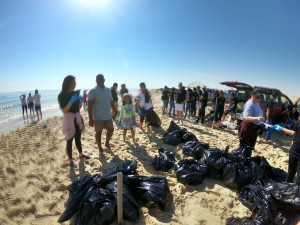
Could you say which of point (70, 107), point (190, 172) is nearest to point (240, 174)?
point (190, 172)

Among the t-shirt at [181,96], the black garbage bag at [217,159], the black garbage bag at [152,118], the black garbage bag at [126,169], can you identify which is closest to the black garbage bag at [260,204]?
the black garbage bag at [217,159]

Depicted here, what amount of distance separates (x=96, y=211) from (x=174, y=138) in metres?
3.67

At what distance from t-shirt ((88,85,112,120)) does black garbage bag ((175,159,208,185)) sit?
6.46 feet

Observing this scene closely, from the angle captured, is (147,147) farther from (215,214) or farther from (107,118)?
(215,214)

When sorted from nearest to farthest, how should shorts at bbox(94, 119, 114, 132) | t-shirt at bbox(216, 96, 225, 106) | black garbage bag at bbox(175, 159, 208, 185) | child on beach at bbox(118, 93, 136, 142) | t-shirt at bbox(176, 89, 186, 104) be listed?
black garbage bag at bbox(175, 159, 208, 185)
shorts at bbox(94, 119, 114, 132)
child on beach at bbox(118, 93, 136, 142)
t-shirt at bbox(216, 96, 225, 106)
t-shirt at bbox(176, 89, 186, 104)

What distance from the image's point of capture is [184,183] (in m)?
3.58

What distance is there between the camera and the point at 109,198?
2.60 meters

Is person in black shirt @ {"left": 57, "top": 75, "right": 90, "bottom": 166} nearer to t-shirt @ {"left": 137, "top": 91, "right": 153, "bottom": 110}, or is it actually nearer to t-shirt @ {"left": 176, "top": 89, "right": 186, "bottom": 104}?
t-shirt @ {"left": 137, "top": 91, "right": 153, "bottom": 110}

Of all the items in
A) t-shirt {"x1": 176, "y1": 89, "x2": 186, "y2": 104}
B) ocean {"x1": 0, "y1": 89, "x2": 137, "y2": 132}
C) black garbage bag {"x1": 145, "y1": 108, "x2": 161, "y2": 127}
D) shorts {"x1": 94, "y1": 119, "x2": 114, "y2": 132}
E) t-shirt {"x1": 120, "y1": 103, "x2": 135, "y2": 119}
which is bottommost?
ocean {"x1": 0, "y1": 89, "x2": 137, "y2": 132}

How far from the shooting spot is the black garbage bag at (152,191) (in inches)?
111

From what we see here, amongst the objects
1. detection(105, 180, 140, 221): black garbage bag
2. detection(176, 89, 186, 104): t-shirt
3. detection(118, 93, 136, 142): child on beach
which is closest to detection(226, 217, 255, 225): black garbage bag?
detection(105, 180, 140, 221): black garbage bag

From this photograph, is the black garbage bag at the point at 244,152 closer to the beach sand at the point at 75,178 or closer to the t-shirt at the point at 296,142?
the beach sand at the point at 75,178

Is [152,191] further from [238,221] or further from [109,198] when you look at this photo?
[238,221]

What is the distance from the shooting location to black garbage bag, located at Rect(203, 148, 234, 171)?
369 cm
